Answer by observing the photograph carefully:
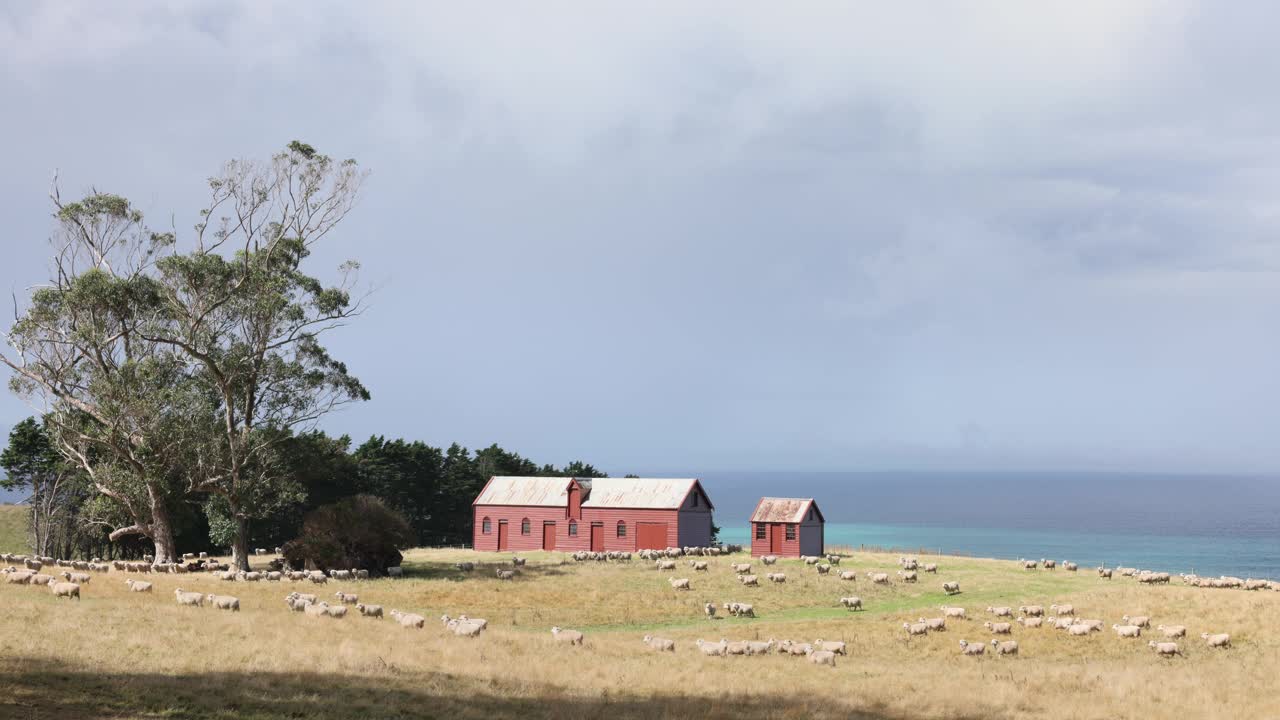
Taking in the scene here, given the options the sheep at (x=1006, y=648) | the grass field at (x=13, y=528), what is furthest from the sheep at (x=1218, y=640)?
the grass field at (x=13, y=528)

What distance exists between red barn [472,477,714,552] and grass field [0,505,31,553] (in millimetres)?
43157

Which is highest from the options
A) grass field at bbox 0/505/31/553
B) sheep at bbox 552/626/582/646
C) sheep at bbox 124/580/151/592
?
sheep at bbox 124/580/151/592

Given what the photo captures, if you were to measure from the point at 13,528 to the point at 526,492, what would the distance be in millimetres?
56390

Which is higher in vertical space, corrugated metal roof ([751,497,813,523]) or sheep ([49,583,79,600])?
corrugated metal roof ([751,497,813,523])

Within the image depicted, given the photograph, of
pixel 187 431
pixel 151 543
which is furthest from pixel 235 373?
pixel 151 543

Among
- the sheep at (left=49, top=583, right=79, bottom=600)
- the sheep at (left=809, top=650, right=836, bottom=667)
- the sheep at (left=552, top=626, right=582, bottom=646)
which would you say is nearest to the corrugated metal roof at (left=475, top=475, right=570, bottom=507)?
the sheep at (left=552, top=626, right=582, bottom=646)

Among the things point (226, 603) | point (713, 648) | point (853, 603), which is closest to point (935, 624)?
point (853, 603)

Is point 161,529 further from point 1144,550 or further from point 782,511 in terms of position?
point 1144,550

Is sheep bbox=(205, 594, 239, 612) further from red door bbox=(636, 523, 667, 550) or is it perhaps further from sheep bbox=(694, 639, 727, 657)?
red door bbox=(636, 523, 667, 550)

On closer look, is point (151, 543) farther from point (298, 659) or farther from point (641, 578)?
point (298, 659)

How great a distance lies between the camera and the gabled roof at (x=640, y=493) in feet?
264

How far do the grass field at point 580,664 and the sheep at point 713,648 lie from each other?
3.18 feet

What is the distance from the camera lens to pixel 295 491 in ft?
194

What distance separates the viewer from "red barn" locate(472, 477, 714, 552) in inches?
3142
